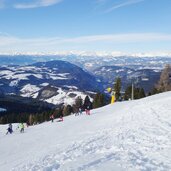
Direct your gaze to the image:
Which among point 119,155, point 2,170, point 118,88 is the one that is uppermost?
point 119,155

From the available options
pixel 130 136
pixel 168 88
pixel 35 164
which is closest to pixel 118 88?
pixel 168 88

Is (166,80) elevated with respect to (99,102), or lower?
elevated

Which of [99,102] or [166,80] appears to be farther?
[99,102]

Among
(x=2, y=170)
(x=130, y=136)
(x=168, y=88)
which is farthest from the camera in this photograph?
(x=168, y=88)

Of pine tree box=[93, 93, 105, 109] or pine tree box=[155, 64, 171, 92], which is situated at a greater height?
pine tree box=[155, 64, 171, 92]

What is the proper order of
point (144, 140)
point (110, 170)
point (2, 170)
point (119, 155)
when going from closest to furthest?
point (110, 170)
point (119, 155)
point (2, 170)
point (144, 140)

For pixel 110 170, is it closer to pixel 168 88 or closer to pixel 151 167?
pixel 151 167

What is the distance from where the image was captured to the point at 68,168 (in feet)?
Result: 43.6

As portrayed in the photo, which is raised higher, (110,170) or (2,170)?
(110,170)

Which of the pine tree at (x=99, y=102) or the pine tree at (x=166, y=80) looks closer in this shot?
the pine tree at (x=166, y=80)

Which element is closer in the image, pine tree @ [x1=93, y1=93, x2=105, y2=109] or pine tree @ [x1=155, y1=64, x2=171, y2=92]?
pine tree @ [x1=155, y1=64, x2=171, y2=92]

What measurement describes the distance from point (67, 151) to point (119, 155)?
12.1ft

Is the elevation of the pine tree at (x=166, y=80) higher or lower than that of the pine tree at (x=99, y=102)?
higher

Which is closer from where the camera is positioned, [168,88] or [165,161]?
[165,161]
